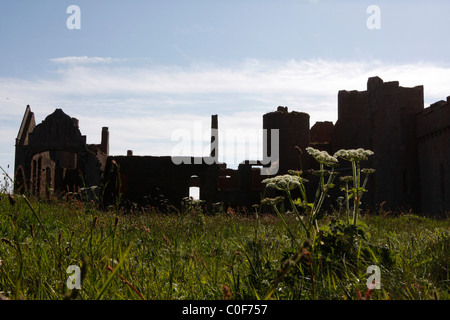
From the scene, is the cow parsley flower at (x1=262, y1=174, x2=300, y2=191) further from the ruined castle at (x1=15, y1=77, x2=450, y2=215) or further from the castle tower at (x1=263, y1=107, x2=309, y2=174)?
the castle tower at (x1=263, y1=107, x2=309, y2=174)

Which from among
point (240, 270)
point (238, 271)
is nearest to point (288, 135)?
point (240, 270)

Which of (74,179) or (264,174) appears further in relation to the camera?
(74,179)

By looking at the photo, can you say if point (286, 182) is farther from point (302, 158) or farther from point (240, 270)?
point (302, 158)

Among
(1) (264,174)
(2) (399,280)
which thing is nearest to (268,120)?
(1) (264,174)

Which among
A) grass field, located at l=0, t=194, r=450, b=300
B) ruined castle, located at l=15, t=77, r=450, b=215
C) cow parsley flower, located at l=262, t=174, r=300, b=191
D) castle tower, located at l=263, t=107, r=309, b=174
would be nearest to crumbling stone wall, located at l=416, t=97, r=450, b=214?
ruined castle, located at l=15, t=77, r=450, b=215

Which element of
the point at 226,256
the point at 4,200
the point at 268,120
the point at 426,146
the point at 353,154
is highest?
the point at 268,120

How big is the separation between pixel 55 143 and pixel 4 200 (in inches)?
813

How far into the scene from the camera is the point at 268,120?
87.2 feet

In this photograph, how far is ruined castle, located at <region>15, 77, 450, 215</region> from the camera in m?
20.5

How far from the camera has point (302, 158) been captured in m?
26.6

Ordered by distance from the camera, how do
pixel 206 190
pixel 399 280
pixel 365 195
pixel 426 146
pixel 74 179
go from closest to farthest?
pixel 399 280 → pixel 426 146 → pixel 365 195 → pixel 206 190 → pixel 74 179

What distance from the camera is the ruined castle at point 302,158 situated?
20.5 m
